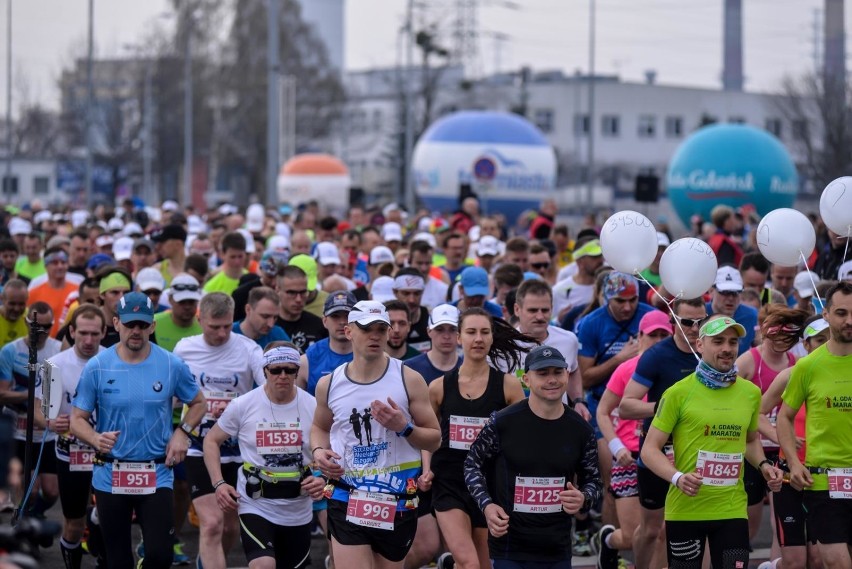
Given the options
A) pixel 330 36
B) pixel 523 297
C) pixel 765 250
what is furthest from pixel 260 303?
pixel 330 36

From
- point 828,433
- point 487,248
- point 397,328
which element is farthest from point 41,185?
point 828,433

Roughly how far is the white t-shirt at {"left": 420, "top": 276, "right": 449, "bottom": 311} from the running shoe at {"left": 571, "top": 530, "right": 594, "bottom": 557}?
288 cm

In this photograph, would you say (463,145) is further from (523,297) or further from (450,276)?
(523,297)

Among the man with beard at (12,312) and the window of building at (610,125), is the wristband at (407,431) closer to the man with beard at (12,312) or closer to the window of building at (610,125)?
the man with beard at (12,312)

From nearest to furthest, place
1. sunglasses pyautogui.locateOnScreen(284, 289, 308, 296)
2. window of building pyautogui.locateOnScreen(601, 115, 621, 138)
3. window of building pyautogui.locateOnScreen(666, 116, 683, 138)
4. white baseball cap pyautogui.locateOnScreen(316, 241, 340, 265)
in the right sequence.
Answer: sunglasses pyautogui.locateOnScreen(284, 289, 308, 296) < white baseball cap pyautogui.locateOnScreen(316, 241, 340, 265) < window of building pyautogui.locateOnScreen(601, 115, 621, 138) < window of building pyautogui.locateOnScreen(666, 116, 683, 138)

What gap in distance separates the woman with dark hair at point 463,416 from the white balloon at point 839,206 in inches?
88.6

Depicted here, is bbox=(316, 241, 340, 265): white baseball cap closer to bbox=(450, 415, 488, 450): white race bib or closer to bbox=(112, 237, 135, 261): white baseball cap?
bbox=(112, 237, 135, 261): white baseball cap

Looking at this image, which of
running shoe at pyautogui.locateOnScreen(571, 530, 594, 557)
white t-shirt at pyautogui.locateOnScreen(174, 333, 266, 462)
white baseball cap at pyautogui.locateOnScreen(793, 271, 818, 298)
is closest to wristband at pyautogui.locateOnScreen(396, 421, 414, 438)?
white t-shirt at pyautogui.locateOnScreen(174, 333, 266, 462)

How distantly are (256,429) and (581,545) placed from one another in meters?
3.43

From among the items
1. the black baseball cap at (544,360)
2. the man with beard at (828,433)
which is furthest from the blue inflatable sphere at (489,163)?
the black baseball cap at (544,360)

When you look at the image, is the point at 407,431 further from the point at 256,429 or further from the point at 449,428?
the point at 256,429

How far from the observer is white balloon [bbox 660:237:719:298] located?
838 centimetres

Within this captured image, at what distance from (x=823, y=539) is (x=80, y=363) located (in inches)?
186

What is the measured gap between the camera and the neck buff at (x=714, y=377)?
7535 mm
